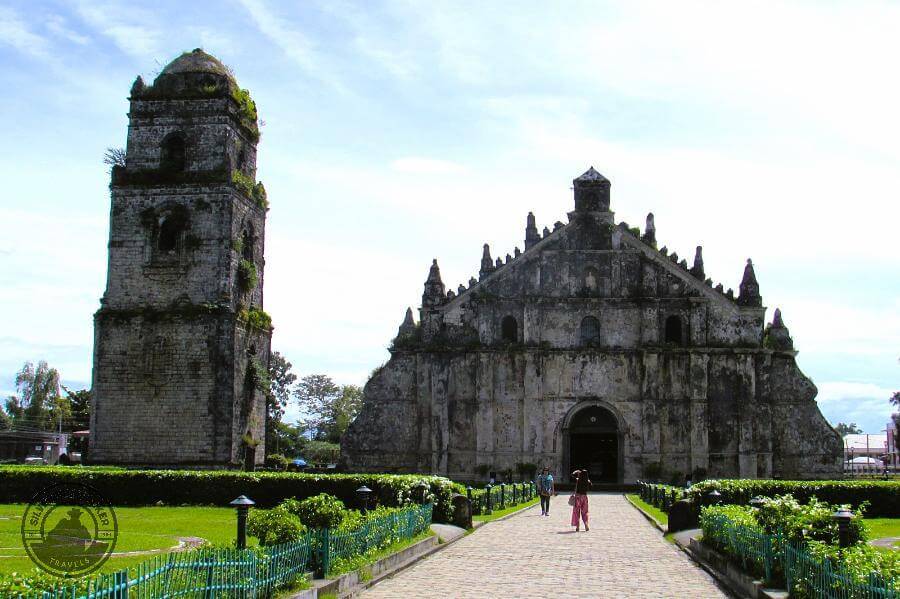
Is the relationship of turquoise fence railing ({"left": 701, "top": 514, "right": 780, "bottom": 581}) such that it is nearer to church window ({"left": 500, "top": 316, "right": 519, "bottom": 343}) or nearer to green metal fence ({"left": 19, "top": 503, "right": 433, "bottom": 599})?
green metal fence ({"left": 19, "top": 503, "right": 433, "bottom": 599})

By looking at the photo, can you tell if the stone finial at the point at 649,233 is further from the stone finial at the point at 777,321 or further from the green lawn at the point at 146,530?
the green lawn at the point at 146,530

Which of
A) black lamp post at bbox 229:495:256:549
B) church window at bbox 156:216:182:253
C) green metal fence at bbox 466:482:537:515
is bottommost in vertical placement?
green metal fence at bbox 466:482:537:515

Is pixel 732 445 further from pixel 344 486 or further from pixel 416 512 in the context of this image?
pixel 416 512

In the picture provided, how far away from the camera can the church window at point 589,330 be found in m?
47.5

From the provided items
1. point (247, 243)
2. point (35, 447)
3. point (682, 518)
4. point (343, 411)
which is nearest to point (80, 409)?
point (35, 447)

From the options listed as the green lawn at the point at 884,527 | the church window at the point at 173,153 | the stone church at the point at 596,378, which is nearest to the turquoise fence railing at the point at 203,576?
the green lawn at the point at 884,527

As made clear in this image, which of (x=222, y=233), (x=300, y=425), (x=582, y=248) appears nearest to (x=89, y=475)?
(x=222, y=233)

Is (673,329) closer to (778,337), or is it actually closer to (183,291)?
(778,337)

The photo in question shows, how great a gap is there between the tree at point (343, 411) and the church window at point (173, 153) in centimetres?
5212

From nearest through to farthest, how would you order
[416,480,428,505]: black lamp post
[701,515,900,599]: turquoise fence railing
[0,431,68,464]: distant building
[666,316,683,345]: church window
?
[701,515,900,599]: turquoise fence railing → [416,480,428,505]: black lamp post → [666,316,683,345]: church window → [0,431,68,464]: distant building

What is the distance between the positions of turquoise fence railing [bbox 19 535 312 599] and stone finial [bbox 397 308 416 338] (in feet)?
111

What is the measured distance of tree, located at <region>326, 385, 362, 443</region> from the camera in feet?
314

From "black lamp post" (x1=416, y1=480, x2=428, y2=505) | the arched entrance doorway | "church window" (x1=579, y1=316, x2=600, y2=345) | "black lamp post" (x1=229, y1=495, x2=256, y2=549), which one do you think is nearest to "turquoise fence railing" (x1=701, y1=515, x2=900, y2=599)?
"black lamp post" (x1=229, y1=495, x2=256, y2=549)

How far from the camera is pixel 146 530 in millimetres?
24516
